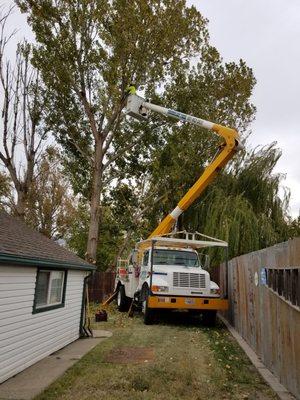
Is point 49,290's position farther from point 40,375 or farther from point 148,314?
point 148,314

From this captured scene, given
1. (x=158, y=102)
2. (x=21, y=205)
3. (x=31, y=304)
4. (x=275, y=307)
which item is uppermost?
(x=158, y=102)

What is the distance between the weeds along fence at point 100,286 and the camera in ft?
73.7

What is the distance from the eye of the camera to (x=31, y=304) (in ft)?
25.5

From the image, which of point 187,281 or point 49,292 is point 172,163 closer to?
point 187,281

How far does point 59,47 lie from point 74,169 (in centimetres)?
724

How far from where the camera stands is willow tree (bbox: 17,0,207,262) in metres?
19.2

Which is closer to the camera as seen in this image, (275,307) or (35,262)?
(275,307)

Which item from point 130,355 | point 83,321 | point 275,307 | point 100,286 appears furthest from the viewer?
point 100,286

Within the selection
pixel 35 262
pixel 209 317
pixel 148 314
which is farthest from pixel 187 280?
pixel 35 262

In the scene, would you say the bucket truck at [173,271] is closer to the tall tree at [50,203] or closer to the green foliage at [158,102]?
the green foliage at [158,102]

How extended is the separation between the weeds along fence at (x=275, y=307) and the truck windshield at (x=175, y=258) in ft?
12.9

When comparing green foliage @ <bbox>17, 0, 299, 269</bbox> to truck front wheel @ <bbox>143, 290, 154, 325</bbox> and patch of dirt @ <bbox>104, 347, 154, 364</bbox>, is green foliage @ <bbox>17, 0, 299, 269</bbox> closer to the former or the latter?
truck front wheel @ <bbox>143, 290, 154, 325</bbox>

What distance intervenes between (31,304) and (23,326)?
505 mm

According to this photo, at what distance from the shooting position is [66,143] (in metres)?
23.1
